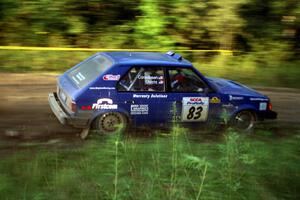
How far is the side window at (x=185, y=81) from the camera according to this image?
341 inches

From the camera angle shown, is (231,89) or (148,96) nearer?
(148,96)

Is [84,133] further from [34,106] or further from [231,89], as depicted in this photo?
[231,89]

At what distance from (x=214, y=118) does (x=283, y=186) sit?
3735mm

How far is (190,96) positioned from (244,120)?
1.30m

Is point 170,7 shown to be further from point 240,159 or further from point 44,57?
point 240,159

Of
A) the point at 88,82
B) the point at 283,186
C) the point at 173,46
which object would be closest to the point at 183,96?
the point at 88,82

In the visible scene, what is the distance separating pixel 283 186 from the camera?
522 cm

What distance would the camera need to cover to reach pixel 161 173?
5238mm

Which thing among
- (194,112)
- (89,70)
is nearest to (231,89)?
(194,112)

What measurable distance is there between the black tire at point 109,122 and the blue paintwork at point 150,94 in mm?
97

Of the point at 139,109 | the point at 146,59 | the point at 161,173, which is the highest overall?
the point at 146,59

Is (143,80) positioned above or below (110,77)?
below

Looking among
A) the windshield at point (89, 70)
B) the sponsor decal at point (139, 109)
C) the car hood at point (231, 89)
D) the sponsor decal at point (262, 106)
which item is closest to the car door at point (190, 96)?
the car hood at point (231, 89)

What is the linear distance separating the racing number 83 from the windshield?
1667 mm
